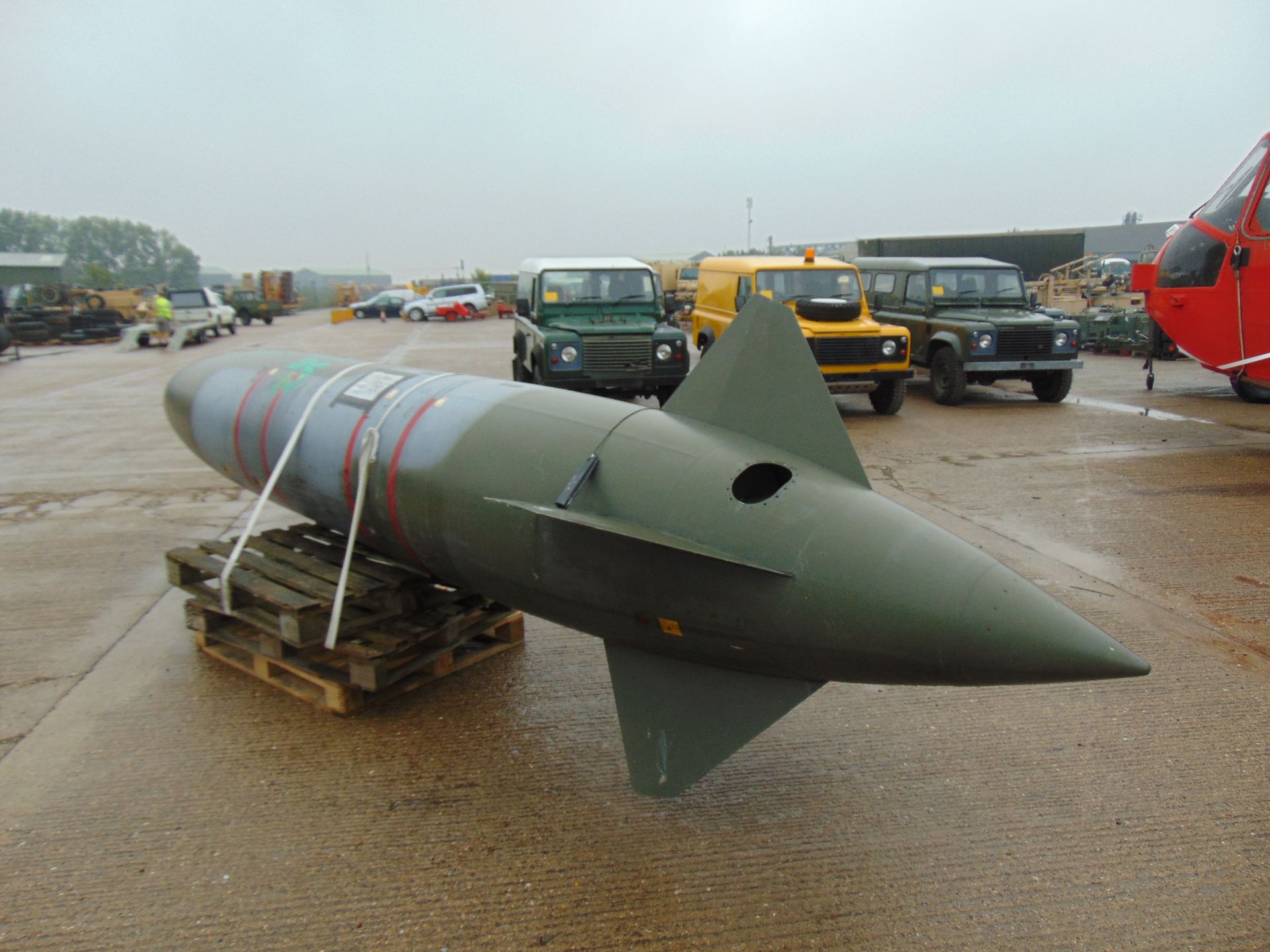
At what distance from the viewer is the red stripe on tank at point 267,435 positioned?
179 inches

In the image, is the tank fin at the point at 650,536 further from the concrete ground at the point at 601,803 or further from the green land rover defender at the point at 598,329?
the green land rover defender at the point at 598,329

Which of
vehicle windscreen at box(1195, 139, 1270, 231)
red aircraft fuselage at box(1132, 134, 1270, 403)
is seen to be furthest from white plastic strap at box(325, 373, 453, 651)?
vehicle windscreen at box(1195, 139, 1270, 231)

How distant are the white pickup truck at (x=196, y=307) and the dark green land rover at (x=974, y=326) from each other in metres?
19.5

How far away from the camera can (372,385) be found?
4.31m

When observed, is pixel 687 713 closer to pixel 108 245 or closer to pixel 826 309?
pixel 826 309

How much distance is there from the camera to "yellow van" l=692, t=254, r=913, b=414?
1079cm

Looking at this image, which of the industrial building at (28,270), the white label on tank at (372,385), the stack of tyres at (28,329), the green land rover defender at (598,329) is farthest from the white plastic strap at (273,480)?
the industrial building at (28,270)

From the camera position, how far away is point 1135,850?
2910 mm

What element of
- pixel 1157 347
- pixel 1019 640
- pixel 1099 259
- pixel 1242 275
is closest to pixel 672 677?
pixel 1019 640

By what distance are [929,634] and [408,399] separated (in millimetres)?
2671

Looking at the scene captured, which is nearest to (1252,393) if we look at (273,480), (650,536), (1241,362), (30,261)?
(1241,362)

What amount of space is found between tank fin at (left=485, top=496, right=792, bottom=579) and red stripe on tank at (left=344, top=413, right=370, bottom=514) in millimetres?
1417

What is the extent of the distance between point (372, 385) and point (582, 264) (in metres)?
7.10

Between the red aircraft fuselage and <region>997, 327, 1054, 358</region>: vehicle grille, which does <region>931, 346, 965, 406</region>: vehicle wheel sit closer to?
<region>997, 327, 1054, 358</region>: vehicle grille
